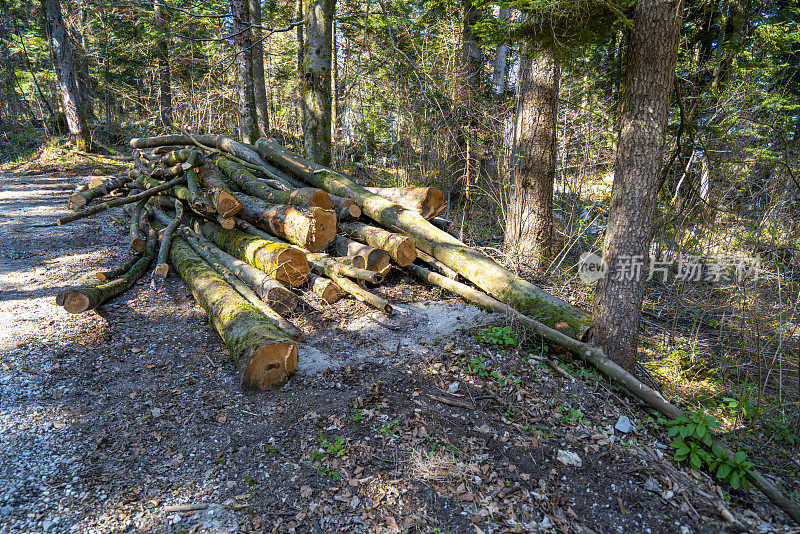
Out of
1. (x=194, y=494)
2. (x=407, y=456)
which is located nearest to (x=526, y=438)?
(x=407, y=456)

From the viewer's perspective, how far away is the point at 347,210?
21.3ft

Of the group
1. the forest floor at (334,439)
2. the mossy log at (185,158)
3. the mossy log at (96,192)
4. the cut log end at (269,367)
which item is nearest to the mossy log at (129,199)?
the mossy log at (185,158)

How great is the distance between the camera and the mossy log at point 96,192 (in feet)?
24.7

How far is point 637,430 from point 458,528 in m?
1.94

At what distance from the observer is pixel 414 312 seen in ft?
16.9

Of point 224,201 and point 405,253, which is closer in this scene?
point 405,253

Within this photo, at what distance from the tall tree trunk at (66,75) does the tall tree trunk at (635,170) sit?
1633 cm

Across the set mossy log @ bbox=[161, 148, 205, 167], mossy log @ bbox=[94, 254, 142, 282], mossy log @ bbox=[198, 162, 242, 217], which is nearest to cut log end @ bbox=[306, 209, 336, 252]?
mossy log @ bbox=[198, 162, 242, 217]

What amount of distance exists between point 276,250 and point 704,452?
4.91m

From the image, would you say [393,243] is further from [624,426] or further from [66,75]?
[66,75]

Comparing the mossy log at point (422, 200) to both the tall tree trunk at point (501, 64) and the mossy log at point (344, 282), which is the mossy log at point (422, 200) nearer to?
the mossy log at point (344, 282)

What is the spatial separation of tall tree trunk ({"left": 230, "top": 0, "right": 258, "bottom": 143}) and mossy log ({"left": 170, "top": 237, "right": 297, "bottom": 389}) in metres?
6.74

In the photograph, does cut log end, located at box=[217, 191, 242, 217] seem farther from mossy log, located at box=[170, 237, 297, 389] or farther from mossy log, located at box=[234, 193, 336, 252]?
mossy log, located at box=[170, 237, 297, 389]

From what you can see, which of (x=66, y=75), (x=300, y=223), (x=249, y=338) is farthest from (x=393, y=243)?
(x=66, y=75)
